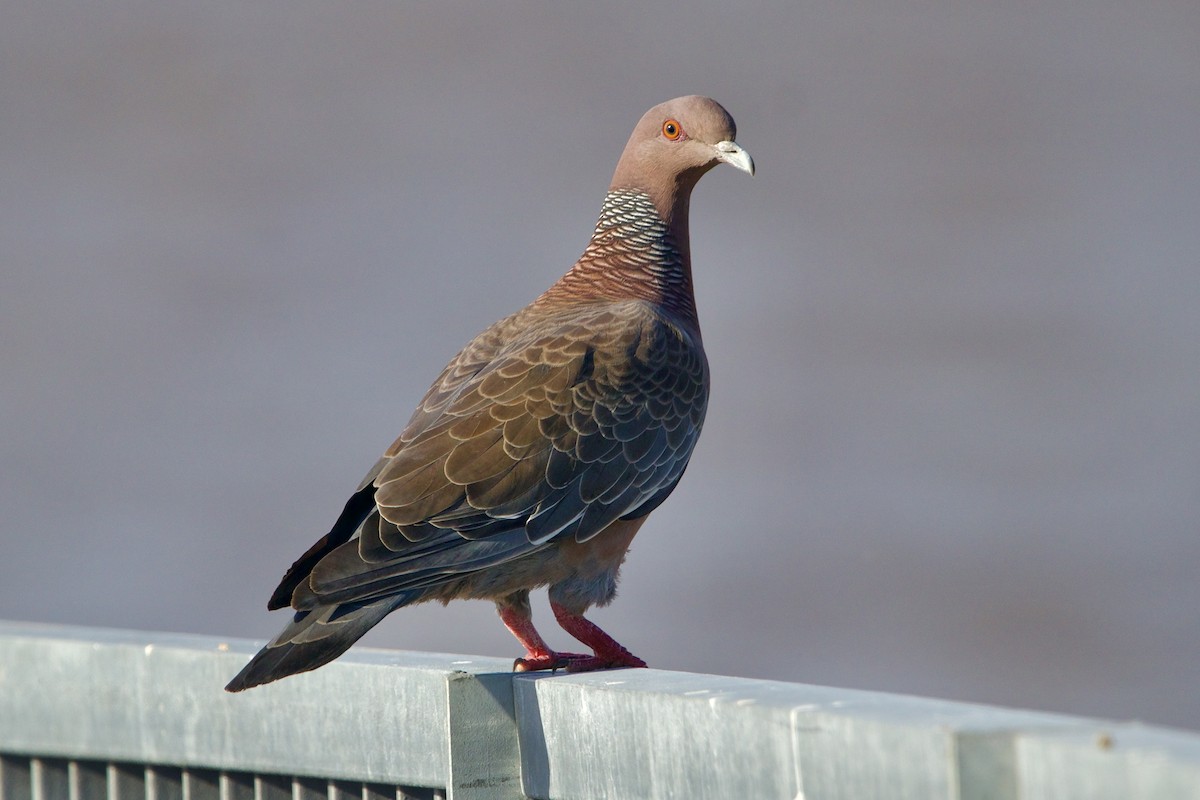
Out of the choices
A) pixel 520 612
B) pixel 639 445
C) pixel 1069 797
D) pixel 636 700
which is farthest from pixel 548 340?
pixel 1069 797

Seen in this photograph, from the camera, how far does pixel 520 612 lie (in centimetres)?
452

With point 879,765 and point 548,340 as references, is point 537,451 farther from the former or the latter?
point 879,765

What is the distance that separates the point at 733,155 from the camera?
5.19 metres

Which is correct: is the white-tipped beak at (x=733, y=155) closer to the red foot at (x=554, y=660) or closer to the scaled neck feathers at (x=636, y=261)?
the scaled neck feathers at (x=636, y=261)

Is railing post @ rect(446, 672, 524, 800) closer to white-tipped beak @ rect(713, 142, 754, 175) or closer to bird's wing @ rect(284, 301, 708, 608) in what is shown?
bird's wing @ rect(284, 301, 708, 608)

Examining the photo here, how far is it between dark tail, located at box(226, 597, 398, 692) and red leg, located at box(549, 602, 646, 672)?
2.12 feet

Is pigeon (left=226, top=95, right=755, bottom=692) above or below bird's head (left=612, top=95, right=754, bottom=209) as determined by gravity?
below

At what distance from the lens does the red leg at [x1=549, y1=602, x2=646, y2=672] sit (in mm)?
4113

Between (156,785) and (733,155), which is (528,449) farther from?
(156,785)

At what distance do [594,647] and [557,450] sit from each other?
53 cm

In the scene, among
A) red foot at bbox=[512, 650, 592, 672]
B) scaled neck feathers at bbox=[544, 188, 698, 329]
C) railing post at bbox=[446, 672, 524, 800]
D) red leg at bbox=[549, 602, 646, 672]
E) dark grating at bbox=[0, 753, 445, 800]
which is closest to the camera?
railing post at bbox=[446, 672, 524, 800]

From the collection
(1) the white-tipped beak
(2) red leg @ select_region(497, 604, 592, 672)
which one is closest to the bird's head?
(1) the white-tipped beak

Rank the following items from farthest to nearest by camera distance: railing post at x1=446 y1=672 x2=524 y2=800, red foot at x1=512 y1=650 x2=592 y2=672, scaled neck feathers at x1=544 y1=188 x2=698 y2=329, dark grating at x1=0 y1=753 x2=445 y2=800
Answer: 1. scaled neck feathers at x1=544 y1=188 x2=698 y2=329
2. red foot at x1=512 y1=650 x2=592 y2=672
3. dark grating at x1=0 y1=753 x2=445 y2=800
4. railing post at x1=446 y1=672 x2=524 y2=800

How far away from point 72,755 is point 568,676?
976 mm
